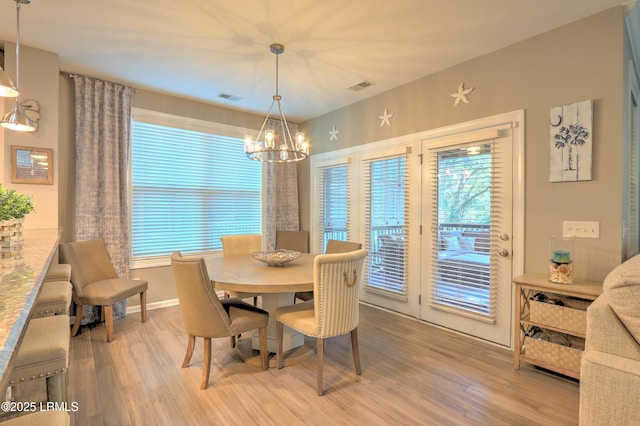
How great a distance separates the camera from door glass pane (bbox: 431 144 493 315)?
3.00 m

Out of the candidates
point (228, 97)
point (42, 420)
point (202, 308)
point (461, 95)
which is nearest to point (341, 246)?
point (202, 308)

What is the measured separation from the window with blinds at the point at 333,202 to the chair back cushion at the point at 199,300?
8.16 ft

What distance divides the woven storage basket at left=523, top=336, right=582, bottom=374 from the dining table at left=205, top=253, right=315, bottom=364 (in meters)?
1.76

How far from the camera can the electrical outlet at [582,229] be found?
2.37 meters

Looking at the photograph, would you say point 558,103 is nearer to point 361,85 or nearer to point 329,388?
point 361,85

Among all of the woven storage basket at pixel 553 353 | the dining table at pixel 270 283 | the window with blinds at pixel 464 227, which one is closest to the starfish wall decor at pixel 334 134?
the window with blinds at pixel 464 227

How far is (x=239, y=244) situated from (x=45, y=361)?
2486 mm

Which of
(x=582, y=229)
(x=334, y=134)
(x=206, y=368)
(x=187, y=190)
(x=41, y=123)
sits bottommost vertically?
(x=206, y=368)

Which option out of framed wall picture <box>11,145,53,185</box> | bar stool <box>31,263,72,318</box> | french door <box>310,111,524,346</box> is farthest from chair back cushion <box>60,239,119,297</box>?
french door <box>310,111,524,346</box>

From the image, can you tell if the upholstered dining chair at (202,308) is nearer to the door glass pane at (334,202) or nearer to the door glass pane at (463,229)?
the door glass pane at (463,229)

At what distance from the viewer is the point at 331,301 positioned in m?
2.18

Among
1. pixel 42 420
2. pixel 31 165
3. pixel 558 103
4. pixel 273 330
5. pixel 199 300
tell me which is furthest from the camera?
pixel 31 165

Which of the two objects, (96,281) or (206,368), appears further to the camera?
(96,281)

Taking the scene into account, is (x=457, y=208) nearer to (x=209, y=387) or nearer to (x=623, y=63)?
(x=623, y=63)
